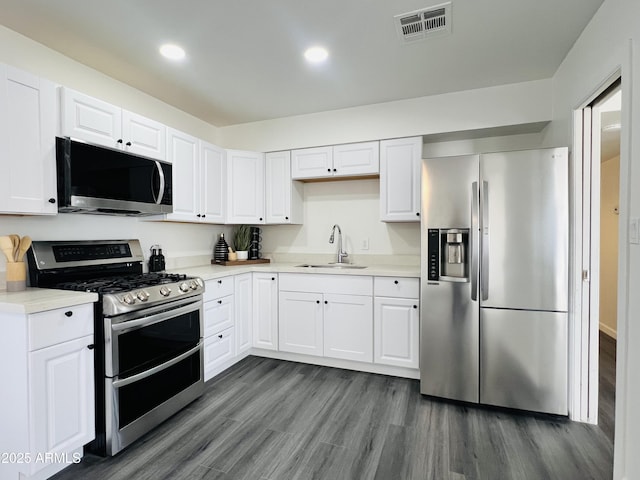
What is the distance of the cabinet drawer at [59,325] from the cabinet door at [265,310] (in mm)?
1633

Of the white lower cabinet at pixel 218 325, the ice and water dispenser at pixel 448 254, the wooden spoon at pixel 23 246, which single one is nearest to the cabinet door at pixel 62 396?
the wooden spoon at pixel 23 246

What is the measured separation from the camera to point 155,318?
6.86 ft

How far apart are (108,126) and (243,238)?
5.83 ft

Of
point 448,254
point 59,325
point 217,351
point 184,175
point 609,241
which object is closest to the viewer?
point 59,325

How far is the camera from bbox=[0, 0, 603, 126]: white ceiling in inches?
72.6

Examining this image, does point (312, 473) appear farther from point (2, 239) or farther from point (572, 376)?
point (2, 239)

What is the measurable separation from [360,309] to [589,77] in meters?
2.23

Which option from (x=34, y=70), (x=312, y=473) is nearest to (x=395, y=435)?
(x=312, y=473)

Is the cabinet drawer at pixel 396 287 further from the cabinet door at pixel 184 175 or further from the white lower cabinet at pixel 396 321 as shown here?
the cabinet door at pixel 184 175

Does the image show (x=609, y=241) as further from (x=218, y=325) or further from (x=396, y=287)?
(x=218, y=325)

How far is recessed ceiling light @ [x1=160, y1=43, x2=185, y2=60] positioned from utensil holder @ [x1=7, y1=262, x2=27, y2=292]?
5.19 feet

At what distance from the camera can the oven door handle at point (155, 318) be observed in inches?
74.0

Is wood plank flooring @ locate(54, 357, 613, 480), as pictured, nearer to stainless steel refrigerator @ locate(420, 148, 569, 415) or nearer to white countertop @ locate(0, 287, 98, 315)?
stainless steel refrigerator @ locate(420, 148, 569, 415)

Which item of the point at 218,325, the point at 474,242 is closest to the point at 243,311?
the point at 218,325
